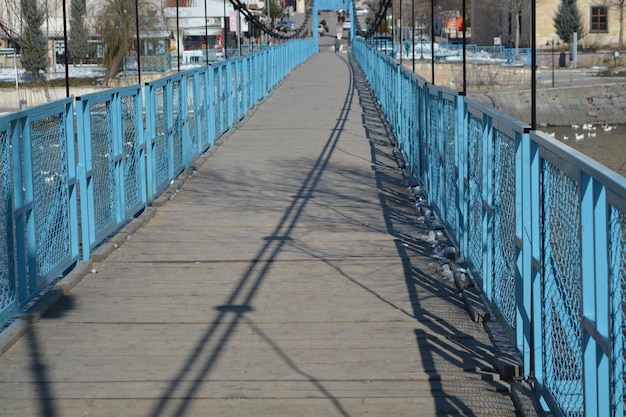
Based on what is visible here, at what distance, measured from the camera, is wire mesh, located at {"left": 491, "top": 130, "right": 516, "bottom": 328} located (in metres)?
5.46

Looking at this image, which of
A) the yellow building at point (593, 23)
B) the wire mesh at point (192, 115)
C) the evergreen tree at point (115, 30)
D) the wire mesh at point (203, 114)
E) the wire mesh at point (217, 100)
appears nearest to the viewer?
the wire mesh at point (192, 115)

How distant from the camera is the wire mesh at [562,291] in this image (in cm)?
396

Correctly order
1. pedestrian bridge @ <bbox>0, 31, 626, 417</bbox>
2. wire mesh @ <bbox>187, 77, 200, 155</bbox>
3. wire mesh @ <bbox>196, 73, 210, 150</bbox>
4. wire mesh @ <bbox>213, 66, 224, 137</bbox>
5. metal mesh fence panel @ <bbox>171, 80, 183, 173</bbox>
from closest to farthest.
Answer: pedestrian bridge @ <bbox>0, 31, 626, 417</bbox> → metal mesh fence panel @ <bbox>171, 80, 183, 173</bbox> → wire mesh @ <bbox>187, 77, 200, 155</bbox> → wire mesh @ <bbox>196, 73, 210, 150</bbox> → wire mesh @ <bbox>213, 66, 224, 137</bbox>

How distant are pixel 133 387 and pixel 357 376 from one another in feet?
3.43

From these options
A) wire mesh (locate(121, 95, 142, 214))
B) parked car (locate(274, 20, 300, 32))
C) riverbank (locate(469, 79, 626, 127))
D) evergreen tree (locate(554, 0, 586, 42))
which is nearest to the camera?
wire mesh (locate(121, 95, 142, 214))

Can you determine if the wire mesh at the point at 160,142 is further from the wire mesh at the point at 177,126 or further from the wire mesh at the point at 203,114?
the wire mesh at the point at 203,114

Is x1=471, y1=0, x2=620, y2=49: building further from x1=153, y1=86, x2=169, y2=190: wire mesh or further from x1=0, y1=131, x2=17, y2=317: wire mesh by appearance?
x1=0, y1=131, x2=17, y2=317: wire mesh

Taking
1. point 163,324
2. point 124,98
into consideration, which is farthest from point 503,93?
point 163,324

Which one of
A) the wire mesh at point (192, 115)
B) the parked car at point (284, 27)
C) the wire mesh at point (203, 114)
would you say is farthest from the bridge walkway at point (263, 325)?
the parked car at point (284, 27)

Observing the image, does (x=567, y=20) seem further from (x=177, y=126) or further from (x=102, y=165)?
(x=102, y=165)

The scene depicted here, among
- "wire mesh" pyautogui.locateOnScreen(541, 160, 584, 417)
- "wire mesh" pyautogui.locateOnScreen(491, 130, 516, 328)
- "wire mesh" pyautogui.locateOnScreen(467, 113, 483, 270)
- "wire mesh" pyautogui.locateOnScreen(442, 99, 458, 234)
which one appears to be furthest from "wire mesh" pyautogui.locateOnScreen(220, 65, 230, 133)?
"wire mesh" pyautogui.locateOnScreen(541, 160, 584, 417)

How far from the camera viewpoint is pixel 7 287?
5.87 m

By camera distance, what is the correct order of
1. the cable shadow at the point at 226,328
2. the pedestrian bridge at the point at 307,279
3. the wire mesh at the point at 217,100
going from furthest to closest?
the wire mesh at the point at 217,100 → the cable shadow at the point at 226,328 → the pedestrian bridge at the point at 307,279

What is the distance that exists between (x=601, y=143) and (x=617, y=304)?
37.9 meters
